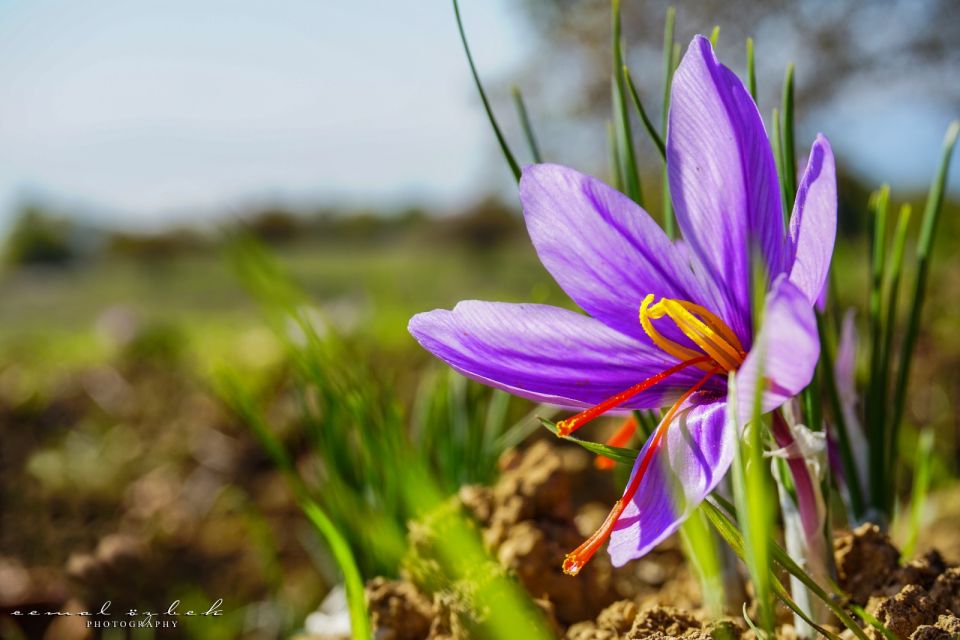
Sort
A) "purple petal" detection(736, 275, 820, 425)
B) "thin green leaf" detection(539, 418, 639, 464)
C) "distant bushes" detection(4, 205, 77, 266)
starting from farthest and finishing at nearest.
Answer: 1. "distant bushes" detection(4, 205, 77, 266)
2. "thin green leaf" detection(539, 418, 639, 464)
3. "purple petal" detection(736, 275, 820, 425)

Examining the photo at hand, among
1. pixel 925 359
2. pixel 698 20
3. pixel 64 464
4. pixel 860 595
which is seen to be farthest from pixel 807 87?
pixel 860 595

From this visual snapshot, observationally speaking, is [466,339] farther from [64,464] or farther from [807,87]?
[807,87]

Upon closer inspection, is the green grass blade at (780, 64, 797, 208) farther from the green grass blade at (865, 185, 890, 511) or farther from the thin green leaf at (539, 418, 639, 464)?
the thin green leaf at (539, 418, 639, 464)

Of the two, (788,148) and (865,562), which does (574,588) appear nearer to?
(865,562)

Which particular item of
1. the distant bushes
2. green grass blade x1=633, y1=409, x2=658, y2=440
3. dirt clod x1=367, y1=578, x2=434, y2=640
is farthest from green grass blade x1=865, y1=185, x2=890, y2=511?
the distant bushes

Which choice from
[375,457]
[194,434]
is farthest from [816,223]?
[194,434]

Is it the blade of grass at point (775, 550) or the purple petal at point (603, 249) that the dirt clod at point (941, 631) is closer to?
the blade of grass at point (775, 550)
